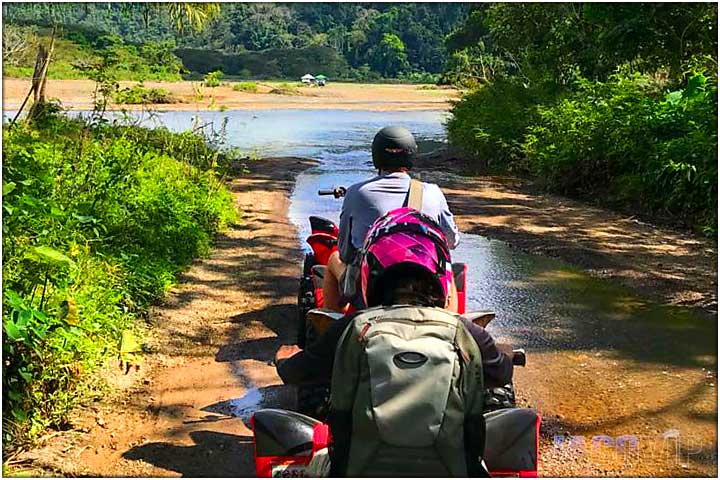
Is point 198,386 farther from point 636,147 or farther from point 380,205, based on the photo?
point 636,147

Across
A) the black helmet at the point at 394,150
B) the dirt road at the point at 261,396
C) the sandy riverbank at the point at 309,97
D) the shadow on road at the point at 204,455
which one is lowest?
the sandy riverbank at the point at 309,97

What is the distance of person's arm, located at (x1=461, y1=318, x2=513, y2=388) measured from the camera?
3.00 meters

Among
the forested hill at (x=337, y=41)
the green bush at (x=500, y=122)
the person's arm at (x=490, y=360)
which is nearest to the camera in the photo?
the person's arm at (x=490, y=360)

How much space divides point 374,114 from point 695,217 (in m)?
36.8

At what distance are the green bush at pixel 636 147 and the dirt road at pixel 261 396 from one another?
10.6ft

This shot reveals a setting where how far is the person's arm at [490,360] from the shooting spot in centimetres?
300

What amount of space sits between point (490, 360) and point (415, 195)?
4.95 ft

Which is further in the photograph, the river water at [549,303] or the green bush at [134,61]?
the green bush at [134,61]

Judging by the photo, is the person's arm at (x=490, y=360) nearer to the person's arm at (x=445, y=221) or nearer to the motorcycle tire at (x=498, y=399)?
the motorcycle tire at (x=498, y=399)

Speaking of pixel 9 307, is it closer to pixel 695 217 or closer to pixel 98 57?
pixel 98 57

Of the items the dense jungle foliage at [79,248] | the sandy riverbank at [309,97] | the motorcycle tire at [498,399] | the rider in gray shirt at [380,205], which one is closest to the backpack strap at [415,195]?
the rider in gray shirt at [380,205]

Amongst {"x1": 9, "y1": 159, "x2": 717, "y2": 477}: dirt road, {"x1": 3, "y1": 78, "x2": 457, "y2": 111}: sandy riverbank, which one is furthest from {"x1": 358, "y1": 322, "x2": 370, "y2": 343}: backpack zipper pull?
{"x1": 3, "y1": 78, "x2": 457, "y2": 111}: sandy riverbank

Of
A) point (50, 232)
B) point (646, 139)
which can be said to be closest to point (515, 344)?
point (50, 232)

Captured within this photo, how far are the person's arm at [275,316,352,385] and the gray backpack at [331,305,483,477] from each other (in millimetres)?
292
